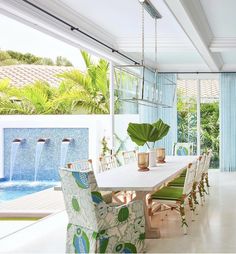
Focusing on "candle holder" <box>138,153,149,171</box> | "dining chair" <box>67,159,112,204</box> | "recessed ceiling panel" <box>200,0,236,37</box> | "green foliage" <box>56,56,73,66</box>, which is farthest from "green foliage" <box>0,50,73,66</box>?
"candle holder" <box>138,153,149,171</box>

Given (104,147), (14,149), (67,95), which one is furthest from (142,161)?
(14,149)

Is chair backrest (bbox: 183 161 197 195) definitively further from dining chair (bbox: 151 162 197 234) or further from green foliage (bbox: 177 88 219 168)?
green foliage (bbox: 177 88 219 168)

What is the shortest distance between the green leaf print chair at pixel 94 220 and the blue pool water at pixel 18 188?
5.91 m

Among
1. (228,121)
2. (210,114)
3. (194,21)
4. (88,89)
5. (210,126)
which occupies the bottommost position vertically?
(210,126)

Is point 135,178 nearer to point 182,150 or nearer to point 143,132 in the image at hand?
point 143,132

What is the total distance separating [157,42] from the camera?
292 inches

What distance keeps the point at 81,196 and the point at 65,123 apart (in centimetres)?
774

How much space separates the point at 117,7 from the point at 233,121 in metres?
6.12

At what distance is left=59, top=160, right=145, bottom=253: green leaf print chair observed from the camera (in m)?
3.52

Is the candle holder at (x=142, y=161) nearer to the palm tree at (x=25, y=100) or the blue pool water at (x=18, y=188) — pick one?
the blue pool water at (x=18, y=188)

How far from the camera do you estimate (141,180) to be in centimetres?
442

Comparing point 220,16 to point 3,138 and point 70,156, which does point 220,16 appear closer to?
point 70,156

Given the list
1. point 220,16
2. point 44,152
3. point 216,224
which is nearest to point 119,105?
point 44,152

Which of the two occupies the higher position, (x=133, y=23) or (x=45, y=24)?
(x=133, y=23)
